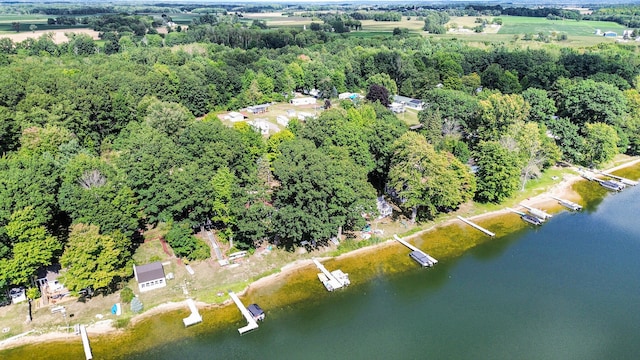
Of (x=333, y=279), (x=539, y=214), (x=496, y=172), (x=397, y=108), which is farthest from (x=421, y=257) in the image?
(x=397, y=108)

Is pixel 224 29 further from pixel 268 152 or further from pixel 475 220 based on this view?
pixel 475 220

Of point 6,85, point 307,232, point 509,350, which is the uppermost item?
point 6,85

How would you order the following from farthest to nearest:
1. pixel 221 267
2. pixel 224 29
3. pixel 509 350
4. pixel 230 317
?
pixel 224 29, pixel 221 267, pixel 230 317, pixel 509 350

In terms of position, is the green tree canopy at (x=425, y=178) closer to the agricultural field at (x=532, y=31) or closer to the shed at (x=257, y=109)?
the shed at (x=257, y=109)

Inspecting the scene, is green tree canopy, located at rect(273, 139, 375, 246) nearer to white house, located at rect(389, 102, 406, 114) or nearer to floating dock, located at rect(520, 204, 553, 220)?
floating dock, located at rect(520, 204, 553, 220)

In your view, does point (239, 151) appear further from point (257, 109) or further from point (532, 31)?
point (532, 31)

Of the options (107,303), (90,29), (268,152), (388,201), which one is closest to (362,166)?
(388,201)
